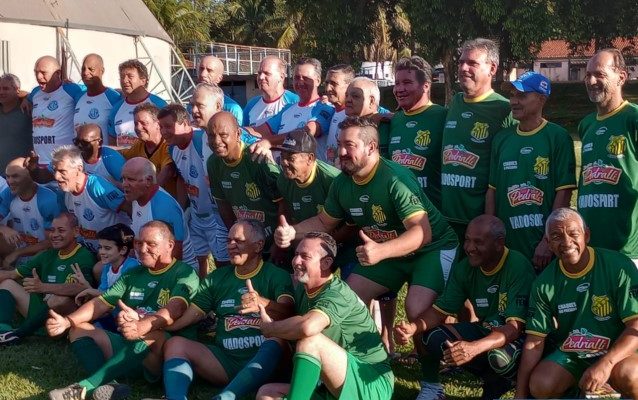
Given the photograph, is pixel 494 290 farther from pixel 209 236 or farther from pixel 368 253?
pixel 209 236

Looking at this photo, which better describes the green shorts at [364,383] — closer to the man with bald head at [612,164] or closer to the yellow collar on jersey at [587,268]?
the yellow collar on jersey at [587,268]

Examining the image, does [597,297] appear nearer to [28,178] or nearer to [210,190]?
[210,190]

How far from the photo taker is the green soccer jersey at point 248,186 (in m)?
6.75

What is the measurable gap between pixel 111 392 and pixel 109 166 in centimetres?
257

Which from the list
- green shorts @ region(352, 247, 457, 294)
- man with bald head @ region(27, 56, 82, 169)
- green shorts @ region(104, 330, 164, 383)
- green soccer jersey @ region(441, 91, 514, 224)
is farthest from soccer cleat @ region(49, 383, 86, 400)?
man with bald head @ region(27, 56, 82, 169)

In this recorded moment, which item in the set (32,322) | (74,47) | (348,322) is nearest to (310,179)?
(348,322)

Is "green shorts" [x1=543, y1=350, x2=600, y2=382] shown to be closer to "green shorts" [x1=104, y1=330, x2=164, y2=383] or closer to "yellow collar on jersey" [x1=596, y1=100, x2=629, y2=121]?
"yellow collar on jersey" [x1=596, y1=100, x2=629, y2=121]

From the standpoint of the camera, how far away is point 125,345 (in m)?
6.26

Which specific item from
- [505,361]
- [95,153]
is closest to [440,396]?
[505,361]

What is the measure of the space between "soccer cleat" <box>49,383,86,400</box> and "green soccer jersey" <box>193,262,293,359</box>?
910 mm

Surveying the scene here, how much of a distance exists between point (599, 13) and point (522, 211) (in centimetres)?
3127

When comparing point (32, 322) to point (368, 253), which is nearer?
point (368, 253)

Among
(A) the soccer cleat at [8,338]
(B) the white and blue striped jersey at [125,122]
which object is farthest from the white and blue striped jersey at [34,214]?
(A) the soccer cleat at [8,338]

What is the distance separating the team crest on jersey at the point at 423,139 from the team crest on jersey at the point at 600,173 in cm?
123
